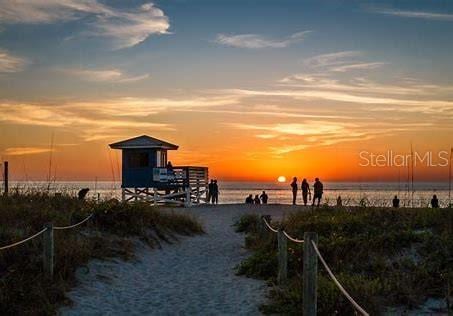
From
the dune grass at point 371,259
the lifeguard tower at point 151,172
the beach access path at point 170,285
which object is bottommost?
the beach access path at point 170,285

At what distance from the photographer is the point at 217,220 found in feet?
86.6

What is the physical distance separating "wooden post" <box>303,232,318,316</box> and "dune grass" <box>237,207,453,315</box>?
81 centimetres

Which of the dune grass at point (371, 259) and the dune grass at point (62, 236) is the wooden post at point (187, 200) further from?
the dune grass at point (371, 259)

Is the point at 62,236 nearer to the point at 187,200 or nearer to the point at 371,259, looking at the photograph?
the point at 371,259

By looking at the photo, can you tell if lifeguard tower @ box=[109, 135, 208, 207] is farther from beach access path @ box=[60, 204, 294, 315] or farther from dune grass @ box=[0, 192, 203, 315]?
beach access path @ box=[60, 204, 294, 315]

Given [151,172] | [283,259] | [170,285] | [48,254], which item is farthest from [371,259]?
[151,172]

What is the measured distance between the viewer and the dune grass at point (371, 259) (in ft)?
31.5

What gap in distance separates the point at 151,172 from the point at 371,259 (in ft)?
84.0

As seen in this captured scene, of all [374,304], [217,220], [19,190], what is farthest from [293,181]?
[374,304]

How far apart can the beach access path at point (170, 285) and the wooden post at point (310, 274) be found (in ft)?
6.12

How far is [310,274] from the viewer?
8008 mm

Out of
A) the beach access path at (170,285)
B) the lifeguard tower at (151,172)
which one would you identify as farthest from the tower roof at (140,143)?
the beach access path at (170,285)

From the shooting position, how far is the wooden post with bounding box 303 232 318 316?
26.0 feet

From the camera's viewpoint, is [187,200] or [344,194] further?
[344,194]
